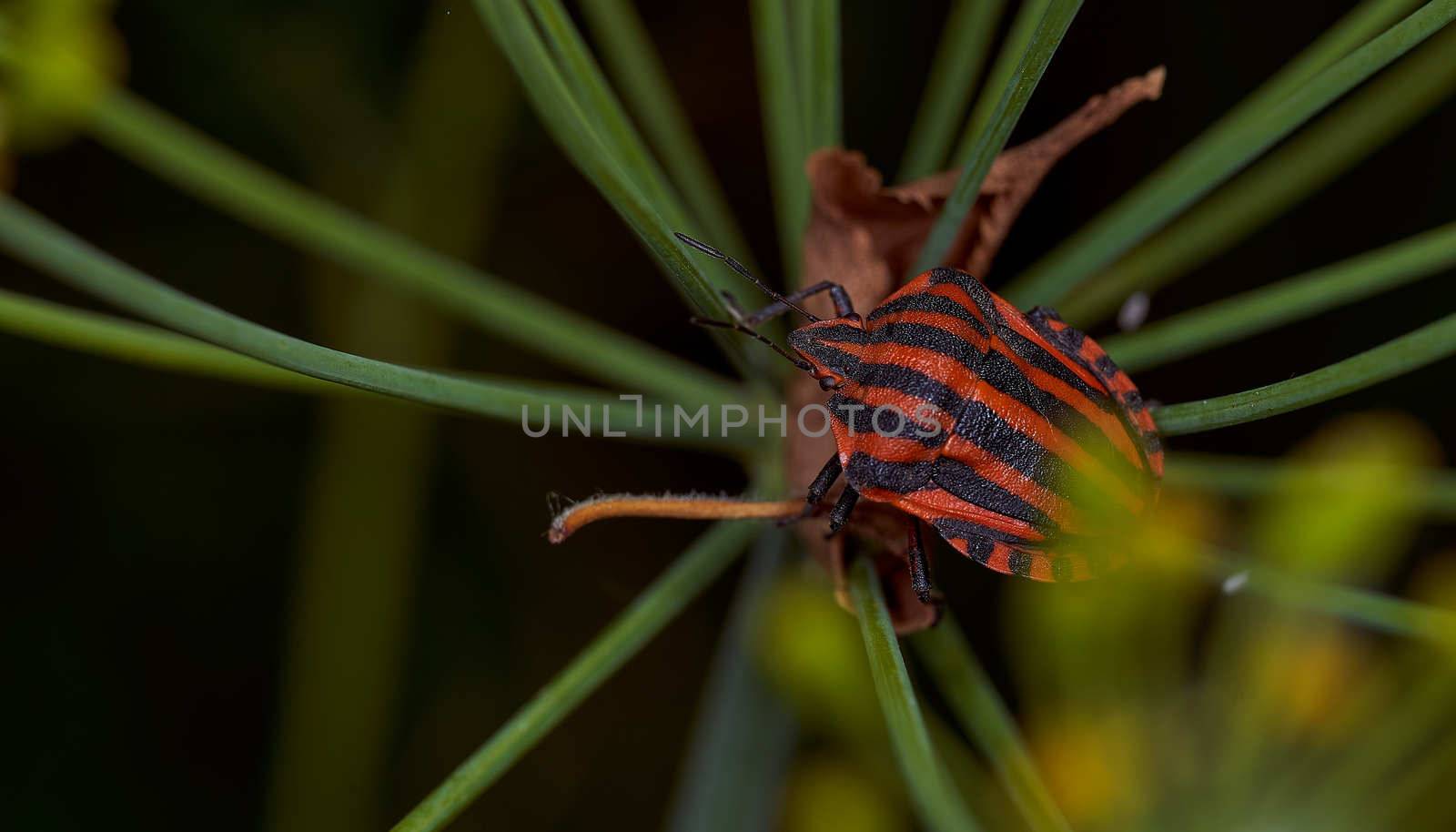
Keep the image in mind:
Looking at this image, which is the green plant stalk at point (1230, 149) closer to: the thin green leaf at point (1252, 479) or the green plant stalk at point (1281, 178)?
the green plant stalk at point (1281, 178)

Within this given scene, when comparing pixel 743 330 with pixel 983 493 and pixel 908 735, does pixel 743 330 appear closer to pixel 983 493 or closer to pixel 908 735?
pixel 983 493

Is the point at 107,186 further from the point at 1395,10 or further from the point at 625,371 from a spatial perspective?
the point at 1395,10

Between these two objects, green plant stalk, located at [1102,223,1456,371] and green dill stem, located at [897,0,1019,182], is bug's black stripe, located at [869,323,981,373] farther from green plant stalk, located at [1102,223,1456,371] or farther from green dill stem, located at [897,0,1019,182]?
green dill stem, located at [897,0,1019,182]

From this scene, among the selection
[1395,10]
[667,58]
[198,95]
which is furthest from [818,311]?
[198,95]

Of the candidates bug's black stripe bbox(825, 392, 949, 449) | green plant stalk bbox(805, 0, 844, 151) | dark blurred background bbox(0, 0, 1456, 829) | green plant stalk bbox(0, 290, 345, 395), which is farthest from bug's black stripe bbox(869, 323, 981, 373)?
dark blurred background bbox(0, 0, 1456, 829)

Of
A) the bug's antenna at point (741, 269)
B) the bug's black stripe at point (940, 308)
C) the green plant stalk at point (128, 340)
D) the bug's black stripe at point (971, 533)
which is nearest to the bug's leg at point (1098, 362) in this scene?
the bug's black stripe at point (940, 308)

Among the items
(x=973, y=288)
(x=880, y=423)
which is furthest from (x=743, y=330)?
(x=973, y=288)
